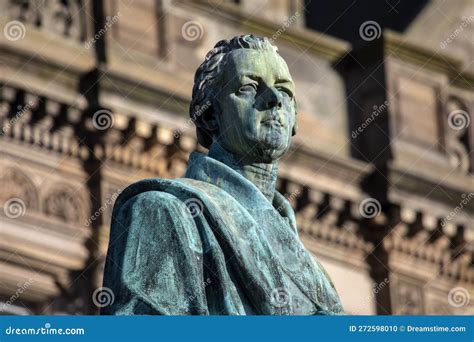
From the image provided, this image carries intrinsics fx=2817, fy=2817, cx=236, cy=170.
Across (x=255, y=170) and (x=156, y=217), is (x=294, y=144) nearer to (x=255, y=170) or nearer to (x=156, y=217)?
(x=255, y=170)

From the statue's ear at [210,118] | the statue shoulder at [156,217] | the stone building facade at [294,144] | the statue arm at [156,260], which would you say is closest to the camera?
the statue arm at [156,260]

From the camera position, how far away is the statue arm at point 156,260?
9.09 metres

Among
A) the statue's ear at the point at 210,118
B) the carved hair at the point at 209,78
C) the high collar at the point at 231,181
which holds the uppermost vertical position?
the carved hair at the point at 209,78

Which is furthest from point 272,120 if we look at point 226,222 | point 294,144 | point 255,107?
point 294,144

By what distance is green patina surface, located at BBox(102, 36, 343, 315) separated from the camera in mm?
9172

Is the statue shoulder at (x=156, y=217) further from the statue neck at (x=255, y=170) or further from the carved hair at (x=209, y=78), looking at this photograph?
the carved hair at (x=209, y=78)

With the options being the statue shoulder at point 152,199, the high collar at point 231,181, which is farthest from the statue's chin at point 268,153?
the statue shoulder at point 152,199

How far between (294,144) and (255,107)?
638 inches

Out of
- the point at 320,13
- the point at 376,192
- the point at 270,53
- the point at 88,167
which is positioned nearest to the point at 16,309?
the point at 88,167

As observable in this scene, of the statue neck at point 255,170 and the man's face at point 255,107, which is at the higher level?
the man's face at point 255,107

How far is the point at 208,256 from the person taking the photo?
364 inches

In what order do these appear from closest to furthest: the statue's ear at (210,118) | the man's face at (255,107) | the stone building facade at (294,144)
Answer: the man's face at (255,107) < the statue's ear at (210,118) < the stone building facade at (294,144)

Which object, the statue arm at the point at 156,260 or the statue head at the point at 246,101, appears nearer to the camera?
the statue arm at the point at 156,260

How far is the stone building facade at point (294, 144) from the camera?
24531mm
